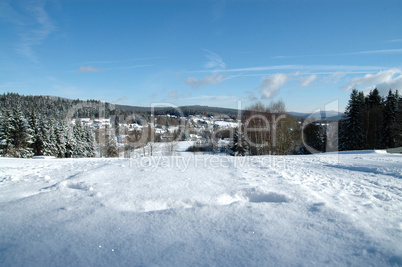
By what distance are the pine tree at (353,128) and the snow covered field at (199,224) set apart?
23175 mm

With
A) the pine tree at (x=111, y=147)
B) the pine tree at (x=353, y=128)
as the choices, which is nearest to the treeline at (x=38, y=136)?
the pine tree at (x=111, y=147)

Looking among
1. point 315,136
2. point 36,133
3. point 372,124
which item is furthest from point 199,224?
point 315,136

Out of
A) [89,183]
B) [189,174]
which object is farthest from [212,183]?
[89,183]

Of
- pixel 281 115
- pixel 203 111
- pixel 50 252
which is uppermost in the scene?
pixel 203 111

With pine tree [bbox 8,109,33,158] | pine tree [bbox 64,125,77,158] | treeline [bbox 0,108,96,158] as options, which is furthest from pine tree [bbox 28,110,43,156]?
pine tree [bbox 64,125,77,158]

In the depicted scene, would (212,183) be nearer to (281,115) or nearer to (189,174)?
(189,174)

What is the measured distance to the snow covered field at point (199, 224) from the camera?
164 centimetres

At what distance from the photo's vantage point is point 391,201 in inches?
114

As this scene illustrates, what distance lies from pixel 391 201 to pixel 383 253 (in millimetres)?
1867

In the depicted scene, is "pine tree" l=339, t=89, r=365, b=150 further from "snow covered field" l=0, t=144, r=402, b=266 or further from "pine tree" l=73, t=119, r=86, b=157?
"pine tree" l=73, t=119, r=86, b=157

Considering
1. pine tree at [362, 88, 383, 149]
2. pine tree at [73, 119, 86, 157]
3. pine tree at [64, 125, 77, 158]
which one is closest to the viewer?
pine tree at [362, 88, 383, 149]

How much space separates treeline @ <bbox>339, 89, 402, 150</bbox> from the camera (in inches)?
784

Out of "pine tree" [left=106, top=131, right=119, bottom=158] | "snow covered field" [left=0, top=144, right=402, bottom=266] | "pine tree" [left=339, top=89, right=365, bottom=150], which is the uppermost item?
"pine tree" [left=339, top=89, right=365, bottom=150]

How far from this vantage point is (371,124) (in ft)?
73.1
